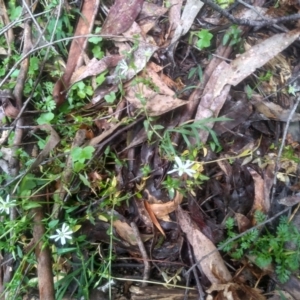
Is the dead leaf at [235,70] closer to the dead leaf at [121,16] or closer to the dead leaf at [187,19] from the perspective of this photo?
the dead leaf at [187,19]

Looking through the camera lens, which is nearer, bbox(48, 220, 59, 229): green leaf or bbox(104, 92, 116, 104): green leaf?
bbox(48, 220, 59, 229): green leaf

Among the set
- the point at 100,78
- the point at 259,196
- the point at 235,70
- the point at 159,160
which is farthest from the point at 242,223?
the point at 100,78

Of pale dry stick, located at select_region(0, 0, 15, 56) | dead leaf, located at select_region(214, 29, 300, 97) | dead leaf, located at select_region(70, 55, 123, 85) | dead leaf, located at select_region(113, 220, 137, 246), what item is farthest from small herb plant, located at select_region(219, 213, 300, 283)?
pale dry stick, located at select_region(0, 0, 15, 56)

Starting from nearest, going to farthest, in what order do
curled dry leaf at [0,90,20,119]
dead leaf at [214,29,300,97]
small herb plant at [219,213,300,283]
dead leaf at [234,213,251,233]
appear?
small herb plant at [219,213,300,283] < dead leaf at [234,213,251,233] < dead leaf at [214,29,300,97] < curled dry leaf at [0,90,20,119]

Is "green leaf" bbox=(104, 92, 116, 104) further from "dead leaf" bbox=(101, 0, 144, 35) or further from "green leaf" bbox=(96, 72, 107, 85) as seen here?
"dead leaf" bbox=(101, 0, 144, 35)

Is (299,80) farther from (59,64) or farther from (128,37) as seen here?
(59,64)

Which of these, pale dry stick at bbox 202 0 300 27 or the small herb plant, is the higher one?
pale dry stick at bbox 202 0 300 27

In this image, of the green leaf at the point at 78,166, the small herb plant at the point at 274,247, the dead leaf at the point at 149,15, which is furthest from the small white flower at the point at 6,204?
the dead leaf at the point at 149,15
